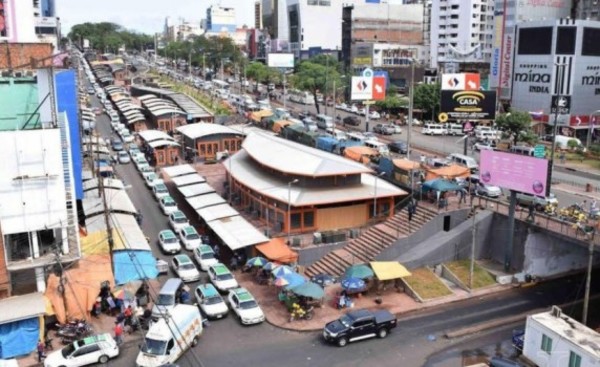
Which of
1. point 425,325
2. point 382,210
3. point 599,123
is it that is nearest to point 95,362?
point 425,325

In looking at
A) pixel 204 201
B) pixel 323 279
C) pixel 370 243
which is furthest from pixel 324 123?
pixel 323 279

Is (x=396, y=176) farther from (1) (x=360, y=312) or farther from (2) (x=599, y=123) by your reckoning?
(2) (x=599, y=123)

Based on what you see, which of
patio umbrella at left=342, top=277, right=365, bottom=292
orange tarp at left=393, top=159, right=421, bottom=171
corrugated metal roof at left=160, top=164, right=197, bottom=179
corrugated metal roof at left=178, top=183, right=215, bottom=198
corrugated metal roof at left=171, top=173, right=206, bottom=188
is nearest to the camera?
patio umbrella at left=342, top=277, right=365, bottom=292

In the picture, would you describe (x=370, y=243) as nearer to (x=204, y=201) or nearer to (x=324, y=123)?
(x=204, y=201)

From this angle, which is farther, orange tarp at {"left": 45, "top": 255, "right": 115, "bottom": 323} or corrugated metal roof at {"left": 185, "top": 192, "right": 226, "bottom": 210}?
corrugated metal roof at {"left": 185, "top": 192, "right": 226, "bottom": 210}

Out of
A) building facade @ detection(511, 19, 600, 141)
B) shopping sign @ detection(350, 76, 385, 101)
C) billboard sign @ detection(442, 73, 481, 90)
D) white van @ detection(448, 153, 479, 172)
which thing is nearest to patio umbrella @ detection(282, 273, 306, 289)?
white van @ detection(448, 153, 479, 172)

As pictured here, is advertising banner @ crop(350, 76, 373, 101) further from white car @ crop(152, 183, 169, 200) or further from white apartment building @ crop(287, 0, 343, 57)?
white apartment building @ crop(287, 0, 343, 57)
